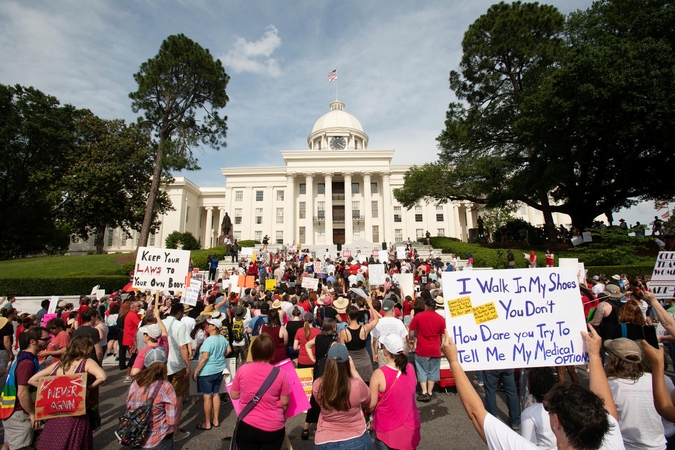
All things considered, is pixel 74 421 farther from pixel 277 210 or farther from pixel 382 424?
pixel 277 210

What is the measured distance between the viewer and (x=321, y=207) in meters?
49.3

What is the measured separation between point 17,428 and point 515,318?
17.9 ft

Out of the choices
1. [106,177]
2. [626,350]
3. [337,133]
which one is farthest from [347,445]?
[337,133]

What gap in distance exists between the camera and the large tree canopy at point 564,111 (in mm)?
18922

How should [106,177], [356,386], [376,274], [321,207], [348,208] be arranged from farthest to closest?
[321,207]
[348,208]
[106,177]
[376,274]
[356,386]

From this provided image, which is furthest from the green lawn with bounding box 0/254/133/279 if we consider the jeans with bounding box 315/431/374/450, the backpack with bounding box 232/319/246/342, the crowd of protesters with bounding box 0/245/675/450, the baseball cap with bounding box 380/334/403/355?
the baseball cap with bounding box 380/334/403/355

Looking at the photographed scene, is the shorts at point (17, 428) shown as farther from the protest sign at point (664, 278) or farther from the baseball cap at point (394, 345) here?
the protest sign at point (664, 278)

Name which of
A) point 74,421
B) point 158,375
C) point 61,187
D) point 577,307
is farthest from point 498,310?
point 61,187

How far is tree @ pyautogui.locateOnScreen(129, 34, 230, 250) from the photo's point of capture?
24.6 metres

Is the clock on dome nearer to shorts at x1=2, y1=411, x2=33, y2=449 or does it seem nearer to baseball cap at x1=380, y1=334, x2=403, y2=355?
shorts at x1=2, y1=411, x2=33, y2=449

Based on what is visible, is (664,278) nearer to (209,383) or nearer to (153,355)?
(209,383)

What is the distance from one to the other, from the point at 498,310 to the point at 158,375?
10.7 feet

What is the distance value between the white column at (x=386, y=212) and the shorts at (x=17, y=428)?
137 ft

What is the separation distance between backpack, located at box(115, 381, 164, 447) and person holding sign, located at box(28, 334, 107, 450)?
72cm
